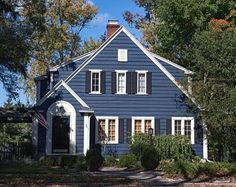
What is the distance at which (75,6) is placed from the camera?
54062 mm

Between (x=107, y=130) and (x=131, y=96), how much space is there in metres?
2.78

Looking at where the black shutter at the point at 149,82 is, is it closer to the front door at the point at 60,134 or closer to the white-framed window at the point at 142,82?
the white-framed window at the point at 142,82

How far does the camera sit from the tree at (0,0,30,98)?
27.7 metres

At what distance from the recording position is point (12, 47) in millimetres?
28219

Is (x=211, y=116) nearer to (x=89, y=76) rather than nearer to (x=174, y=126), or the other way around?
(x=174, y=126)

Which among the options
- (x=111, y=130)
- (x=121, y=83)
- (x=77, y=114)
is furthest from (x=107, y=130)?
(x=121, y=83)

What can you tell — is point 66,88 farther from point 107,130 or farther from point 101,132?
point 107,130

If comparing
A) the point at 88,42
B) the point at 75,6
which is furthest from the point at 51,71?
the point at 88,42

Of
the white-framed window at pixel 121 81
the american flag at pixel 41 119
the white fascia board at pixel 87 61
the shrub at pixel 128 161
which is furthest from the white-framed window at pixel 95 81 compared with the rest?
the shrub at pixel 128 161

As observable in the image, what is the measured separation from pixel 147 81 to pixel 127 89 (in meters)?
1.46

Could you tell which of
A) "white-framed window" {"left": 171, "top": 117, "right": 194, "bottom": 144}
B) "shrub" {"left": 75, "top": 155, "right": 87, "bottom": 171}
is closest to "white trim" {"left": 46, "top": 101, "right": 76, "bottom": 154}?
"shrub" {"left": 75, "top": 155, "right": 87, "bottom": 171}

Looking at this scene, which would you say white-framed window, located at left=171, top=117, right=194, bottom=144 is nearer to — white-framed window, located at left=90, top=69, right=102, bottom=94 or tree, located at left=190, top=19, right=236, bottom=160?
tree, located at left=190, top=19, right=236, bottom=160

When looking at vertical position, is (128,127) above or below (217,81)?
below

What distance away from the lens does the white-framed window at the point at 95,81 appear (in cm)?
3472
